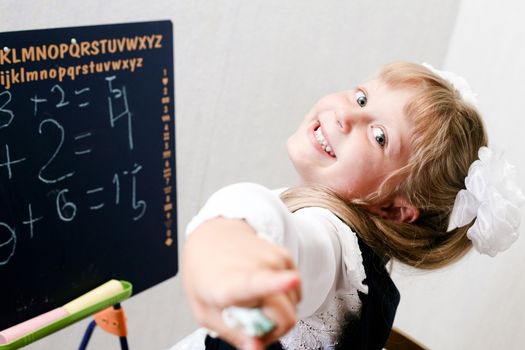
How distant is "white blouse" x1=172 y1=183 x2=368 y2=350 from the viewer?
50 centimetres

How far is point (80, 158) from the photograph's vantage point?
91 centimetres

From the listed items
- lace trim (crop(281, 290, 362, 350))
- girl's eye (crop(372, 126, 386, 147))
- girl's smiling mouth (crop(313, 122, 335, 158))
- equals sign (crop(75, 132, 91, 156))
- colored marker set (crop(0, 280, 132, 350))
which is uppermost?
girl's eye (crop(372, 126, 386, 147))

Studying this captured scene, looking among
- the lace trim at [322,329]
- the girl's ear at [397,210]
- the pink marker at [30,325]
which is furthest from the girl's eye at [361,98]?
the pink marker at [30,325]

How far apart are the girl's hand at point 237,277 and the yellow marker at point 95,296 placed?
0.47 metres

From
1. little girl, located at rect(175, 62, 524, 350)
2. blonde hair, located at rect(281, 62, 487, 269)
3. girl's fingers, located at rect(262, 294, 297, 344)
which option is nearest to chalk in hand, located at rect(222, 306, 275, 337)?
girl's fingers, located at rect(262, 294, 297, 344)

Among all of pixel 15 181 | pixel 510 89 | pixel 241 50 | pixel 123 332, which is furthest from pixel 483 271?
pixel 15 181

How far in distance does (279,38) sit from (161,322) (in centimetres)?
67

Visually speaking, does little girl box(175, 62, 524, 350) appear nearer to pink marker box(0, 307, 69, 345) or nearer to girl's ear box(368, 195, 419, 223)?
girl's ear box(368, 195, 419, 223)

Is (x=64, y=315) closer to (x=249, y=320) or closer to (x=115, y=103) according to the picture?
(x=115, y=103)

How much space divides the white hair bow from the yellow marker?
526mm

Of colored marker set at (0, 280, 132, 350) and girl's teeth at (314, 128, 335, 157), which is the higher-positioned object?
girl's teeth at (314, 128, 335, 157)

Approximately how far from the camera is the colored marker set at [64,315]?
802 millimetres

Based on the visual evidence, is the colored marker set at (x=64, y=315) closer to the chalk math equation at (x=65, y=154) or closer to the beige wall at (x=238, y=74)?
the chalk math equation at (x=65, y=154)

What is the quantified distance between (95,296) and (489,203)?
1.95 ft
